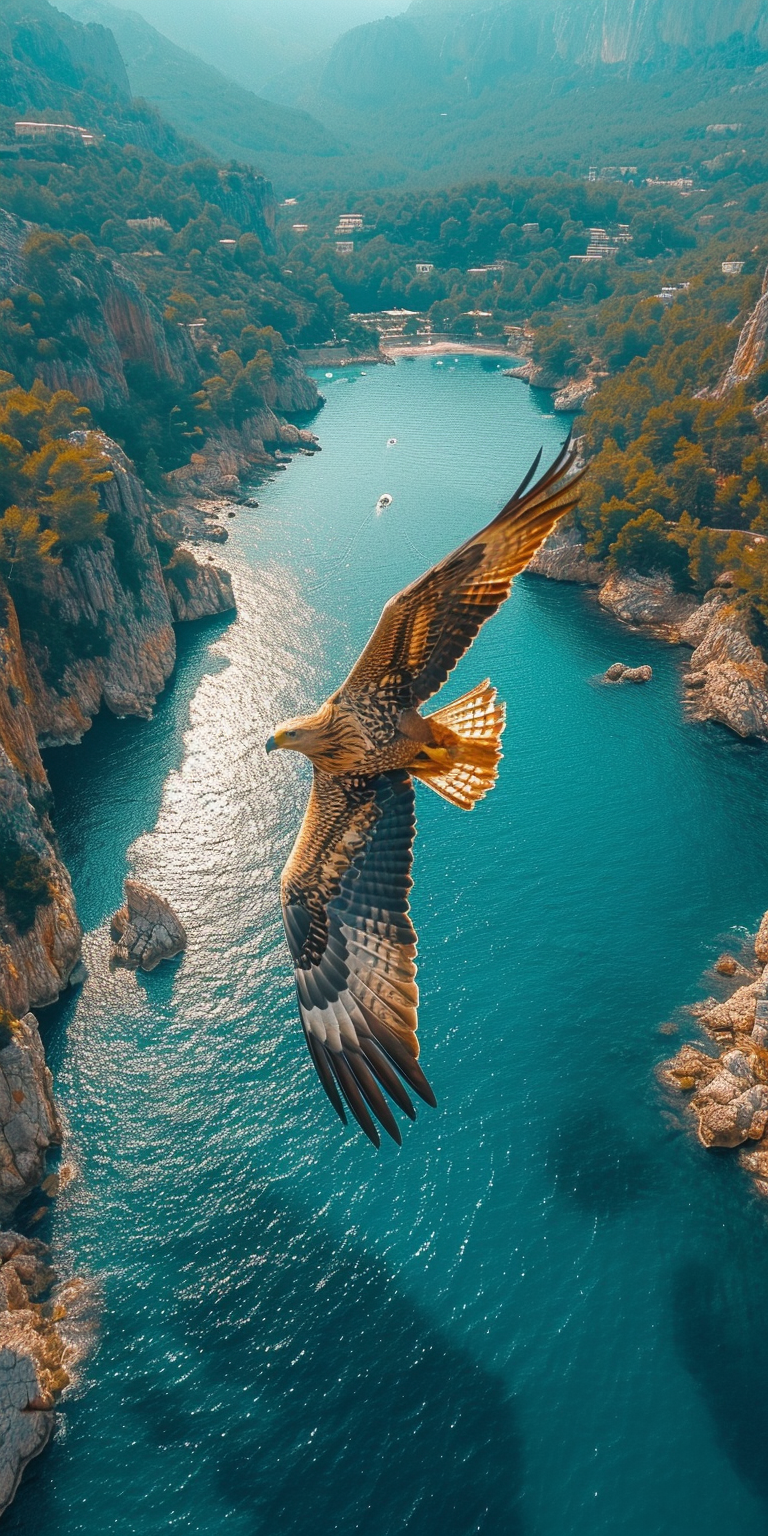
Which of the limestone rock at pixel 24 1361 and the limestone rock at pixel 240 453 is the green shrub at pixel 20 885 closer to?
the limestone rock at pixel 24 1361

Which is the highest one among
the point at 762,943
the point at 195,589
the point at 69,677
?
the point at 195,589

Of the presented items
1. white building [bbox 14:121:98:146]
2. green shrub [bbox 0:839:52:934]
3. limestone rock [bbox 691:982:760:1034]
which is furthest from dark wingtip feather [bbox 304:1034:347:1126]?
white building [bbox 14:121:98:146]

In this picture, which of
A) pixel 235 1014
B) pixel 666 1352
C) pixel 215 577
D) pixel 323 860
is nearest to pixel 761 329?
pixel 215 577

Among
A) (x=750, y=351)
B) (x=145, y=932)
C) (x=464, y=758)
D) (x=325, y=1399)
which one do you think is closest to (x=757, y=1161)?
(x=325, y=1399)

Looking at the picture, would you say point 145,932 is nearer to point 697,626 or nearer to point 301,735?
point 301,735

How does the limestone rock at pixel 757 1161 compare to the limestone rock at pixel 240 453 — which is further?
the limestone rock at pixel 240 453

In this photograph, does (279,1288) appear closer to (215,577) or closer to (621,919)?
(621,919)

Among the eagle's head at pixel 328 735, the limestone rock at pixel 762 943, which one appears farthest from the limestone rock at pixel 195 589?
the eagle's head at pixel 328 735
